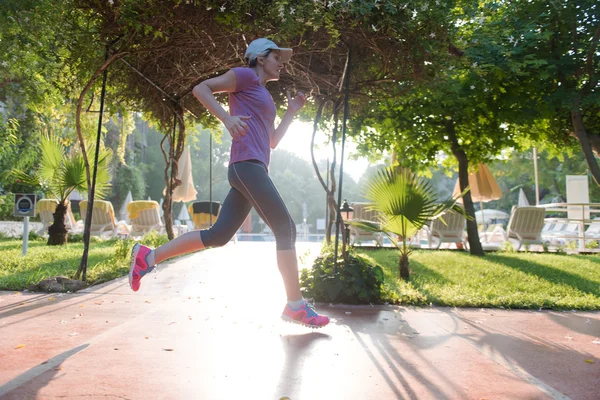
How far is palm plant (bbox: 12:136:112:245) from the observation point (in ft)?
32.0

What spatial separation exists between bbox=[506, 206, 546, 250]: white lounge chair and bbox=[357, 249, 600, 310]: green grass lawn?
1966mm

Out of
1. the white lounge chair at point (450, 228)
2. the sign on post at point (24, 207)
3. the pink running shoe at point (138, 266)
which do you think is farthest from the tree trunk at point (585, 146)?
the sign on post at point (24, 207)

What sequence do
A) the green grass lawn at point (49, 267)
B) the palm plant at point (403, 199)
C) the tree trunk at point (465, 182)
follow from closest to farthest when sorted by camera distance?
1. the green grass lawn at point (49, 267)
2. the palm plant at point (403, 199)
3. the tree trunk at point (465, 182)

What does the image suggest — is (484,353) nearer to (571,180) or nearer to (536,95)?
(536,95)

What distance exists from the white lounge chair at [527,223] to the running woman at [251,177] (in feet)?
32.2

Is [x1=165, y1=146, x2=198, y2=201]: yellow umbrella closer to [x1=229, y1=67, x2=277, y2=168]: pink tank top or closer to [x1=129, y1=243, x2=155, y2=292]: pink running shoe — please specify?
[x1=129, y1=243, x2=155, y2=292]: pink running shoe

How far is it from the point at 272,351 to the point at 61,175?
8.54 metres

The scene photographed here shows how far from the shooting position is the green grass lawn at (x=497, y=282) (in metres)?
5.02

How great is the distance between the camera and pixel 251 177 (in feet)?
9.98

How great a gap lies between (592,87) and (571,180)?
37.3 feet

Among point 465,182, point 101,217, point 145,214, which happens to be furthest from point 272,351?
point 145,214

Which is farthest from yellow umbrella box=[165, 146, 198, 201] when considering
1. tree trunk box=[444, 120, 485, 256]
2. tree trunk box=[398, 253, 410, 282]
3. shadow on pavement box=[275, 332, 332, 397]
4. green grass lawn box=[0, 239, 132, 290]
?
shadow on pavement box=[275, 332, 332, 397]

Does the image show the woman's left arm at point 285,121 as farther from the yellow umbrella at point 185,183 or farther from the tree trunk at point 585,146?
the yellow umbrella at point 185,183

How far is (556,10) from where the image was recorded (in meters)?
7.70
